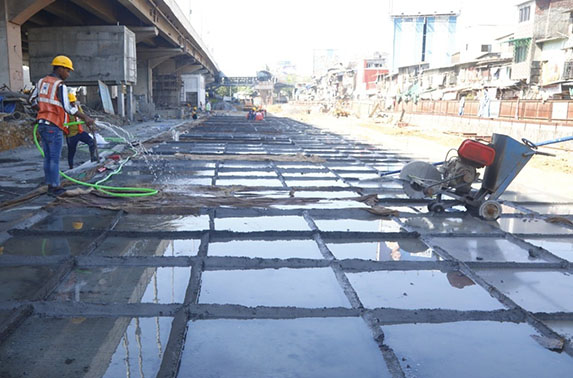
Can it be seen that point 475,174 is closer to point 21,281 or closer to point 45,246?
point 45,246

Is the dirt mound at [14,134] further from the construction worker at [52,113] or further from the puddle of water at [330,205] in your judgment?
the puddle of water at [330,205]

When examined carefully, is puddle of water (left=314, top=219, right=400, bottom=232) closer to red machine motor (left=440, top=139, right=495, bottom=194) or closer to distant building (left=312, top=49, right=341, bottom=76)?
red machine motor (left=440, top=139, right=495, bottom=194)

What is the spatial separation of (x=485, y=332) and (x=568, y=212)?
16.9 feet

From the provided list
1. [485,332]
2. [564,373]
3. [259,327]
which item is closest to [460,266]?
[485,332]

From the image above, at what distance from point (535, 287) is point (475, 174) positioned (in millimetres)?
2591

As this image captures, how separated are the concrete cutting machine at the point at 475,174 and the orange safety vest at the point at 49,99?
199 inches

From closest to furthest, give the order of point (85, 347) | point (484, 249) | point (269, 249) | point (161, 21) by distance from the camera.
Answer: point (85, 347) → point (269, 249) → point (484, 249) → point (161, 21)

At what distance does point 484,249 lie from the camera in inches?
209

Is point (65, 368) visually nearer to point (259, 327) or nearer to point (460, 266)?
point (259, 327)

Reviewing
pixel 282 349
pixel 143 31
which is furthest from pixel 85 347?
pixel 143 31

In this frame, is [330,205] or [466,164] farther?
[330,205]

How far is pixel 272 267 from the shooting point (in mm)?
4465

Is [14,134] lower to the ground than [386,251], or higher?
higher

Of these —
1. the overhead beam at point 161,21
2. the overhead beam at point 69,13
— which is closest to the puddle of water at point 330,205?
the overhead beam at point 161,21
